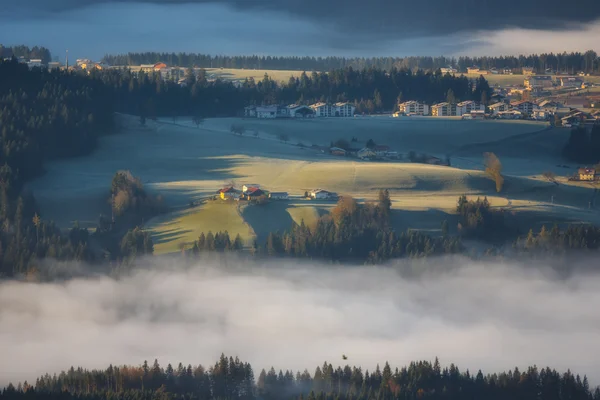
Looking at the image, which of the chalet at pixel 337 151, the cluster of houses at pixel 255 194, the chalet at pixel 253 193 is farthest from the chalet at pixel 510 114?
the chalet at pixel 253 193

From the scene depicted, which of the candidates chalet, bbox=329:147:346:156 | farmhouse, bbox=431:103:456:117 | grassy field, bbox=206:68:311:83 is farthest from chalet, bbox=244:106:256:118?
grassy field, bbox=206:68:311:83

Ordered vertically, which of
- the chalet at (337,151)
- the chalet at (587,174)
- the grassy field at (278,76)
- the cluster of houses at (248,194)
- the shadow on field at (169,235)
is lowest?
the shadow on field at (169,235)

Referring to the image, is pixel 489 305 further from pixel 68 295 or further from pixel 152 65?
pixel 152 65

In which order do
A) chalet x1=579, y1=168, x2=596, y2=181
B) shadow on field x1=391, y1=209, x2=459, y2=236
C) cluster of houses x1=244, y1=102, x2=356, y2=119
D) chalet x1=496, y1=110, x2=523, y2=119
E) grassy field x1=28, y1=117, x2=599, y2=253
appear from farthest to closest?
chalet x1=496, y1=110, x2=523, y2=119 → cluster of houses x1=244, y1=102, x2=356, y2=119 → chalet x1=579, y1=168, x2=596, y2=181 → grassy field x1=28, y1=117, x2=599, y2=253 → shadow on field x1=391, y1=209, x2=459, y2=236

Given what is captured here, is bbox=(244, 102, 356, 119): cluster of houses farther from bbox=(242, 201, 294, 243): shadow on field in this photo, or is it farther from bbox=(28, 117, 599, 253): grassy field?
bbox=(242, 201, 294, 243): shadow on field

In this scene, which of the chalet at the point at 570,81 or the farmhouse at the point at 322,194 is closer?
the farmhouse at the point at 322,194

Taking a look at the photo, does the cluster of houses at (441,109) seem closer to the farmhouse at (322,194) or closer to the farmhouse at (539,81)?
the farmhouse at (539,81)

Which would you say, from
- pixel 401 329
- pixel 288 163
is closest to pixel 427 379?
pixel 401 329
